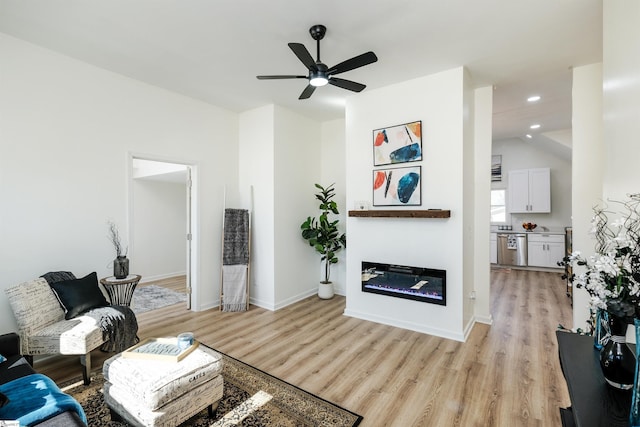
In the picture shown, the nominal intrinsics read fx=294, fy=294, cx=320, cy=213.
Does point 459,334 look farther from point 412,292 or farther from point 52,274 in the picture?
point 52,274

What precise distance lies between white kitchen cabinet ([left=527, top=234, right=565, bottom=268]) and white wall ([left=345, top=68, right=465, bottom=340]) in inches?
191

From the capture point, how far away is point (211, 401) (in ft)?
6.74

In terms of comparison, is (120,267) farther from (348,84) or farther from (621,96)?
(621,96)

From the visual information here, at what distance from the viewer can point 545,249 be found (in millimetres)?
6723

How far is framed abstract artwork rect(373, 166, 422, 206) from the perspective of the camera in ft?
11.9

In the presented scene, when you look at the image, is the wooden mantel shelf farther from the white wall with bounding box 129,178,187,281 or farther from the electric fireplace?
the white wall with bounding box 129,178,187,281

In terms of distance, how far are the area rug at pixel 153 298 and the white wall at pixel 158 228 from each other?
71 centimetres

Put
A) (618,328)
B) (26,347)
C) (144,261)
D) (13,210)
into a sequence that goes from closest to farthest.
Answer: (618,328) < (26,347) < (13,210) < (144,261)

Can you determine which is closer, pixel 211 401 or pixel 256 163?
pixel 211 401

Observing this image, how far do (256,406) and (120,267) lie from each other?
218 cm

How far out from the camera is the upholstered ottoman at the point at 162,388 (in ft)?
5.84

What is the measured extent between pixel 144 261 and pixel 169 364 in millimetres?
4903

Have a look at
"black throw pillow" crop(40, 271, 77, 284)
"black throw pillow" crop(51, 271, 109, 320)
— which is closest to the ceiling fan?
"black throw pillow" crop(51, 271, 109, 320)

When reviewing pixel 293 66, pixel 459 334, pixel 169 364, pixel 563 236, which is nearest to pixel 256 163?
pixel 293 66
